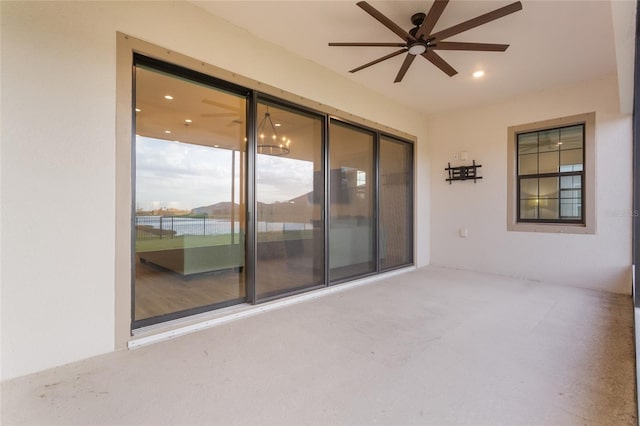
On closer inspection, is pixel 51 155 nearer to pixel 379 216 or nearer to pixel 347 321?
pixel 347 321

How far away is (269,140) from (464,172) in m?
3.84

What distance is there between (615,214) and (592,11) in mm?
2686

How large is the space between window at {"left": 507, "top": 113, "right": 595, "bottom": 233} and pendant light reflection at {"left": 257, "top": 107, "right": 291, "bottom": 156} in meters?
3.90

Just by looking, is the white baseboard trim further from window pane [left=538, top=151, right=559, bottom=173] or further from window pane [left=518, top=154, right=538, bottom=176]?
window pane [left=538, top=151, right=559, bottom=173]

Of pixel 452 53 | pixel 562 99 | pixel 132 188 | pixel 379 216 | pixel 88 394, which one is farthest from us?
pixel 379 216

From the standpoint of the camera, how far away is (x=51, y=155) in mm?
1973

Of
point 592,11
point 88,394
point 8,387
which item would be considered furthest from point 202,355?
point 592,11

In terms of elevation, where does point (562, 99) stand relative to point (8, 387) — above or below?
above

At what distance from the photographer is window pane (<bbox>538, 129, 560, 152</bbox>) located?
14.7 feet

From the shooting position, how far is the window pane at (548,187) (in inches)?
177

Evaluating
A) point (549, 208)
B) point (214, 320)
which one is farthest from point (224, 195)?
point (549, 208)

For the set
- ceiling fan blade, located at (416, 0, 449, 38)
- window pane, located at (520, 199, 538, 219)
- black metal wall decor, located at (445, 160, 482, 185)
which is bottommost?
window pane, located at (520, 199, 538, 219)

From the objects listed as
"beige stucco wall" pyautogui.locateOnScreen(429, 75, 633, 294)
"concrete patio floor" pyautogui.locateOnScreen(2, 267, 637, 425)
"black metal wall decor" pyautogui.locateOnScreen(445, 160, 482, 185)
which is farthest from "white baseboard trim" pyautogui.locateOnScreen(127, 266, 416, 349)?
"black metal wall decor" pyautogui.locateOnScreen(445, 160, 482, 185)

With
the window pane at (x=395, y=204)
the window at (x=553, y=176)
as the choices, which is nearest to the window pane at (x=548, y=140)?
the window at (x=553, y=176)
